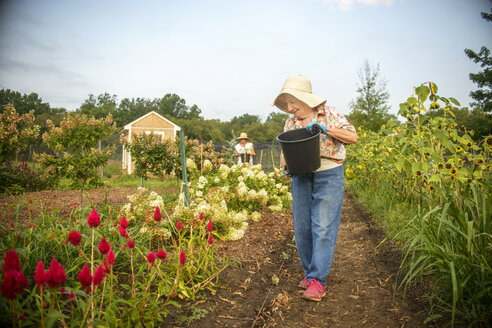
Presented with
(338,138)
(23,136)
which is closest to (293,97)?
(338,138)

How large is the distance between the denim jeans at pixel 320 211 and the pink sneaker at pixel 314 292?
0.04m

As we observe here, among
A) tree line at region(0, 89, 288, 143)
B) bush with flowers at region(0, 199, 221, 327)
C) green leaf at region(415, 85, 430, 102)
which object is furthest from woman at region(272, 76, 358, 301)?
tree line at region(0, 89, 288, 143)

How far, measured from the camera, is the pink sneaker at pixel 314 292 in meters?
2.08

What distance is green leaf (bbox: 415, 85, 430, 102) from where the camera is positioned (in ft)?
8.26

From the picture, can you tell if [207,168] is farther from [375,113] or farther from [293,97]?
[375,113]

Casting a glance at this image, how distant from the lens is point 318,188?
2246mm

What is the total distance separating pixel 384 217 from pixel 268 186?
1913 millimetres

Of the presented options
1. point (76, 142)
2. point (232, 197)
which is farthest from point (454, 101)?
point (76, 142)

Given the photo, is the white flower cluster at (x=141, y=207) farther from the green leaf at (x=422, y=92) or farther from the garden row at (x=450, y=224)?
the green leaf at (x=422, y=92)

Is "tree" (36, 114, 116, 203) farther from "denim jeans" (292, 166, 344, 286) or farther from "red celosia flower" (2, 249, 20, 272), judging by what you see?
"red celosia flower" (2, 249, 20, 272)

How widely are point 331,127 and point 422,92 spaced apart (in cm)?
94

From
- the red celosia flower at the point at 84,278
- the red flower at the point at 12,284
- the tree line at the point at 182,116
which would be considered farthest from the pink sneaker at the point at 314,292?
the tree line at the point at 182,116

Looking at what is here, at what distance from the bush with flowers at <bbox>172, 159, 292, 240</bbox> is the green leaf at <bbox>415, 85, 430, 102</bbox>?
210 centimetres

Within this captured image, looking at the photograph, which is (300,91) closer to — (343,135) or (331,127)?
(331,127)
